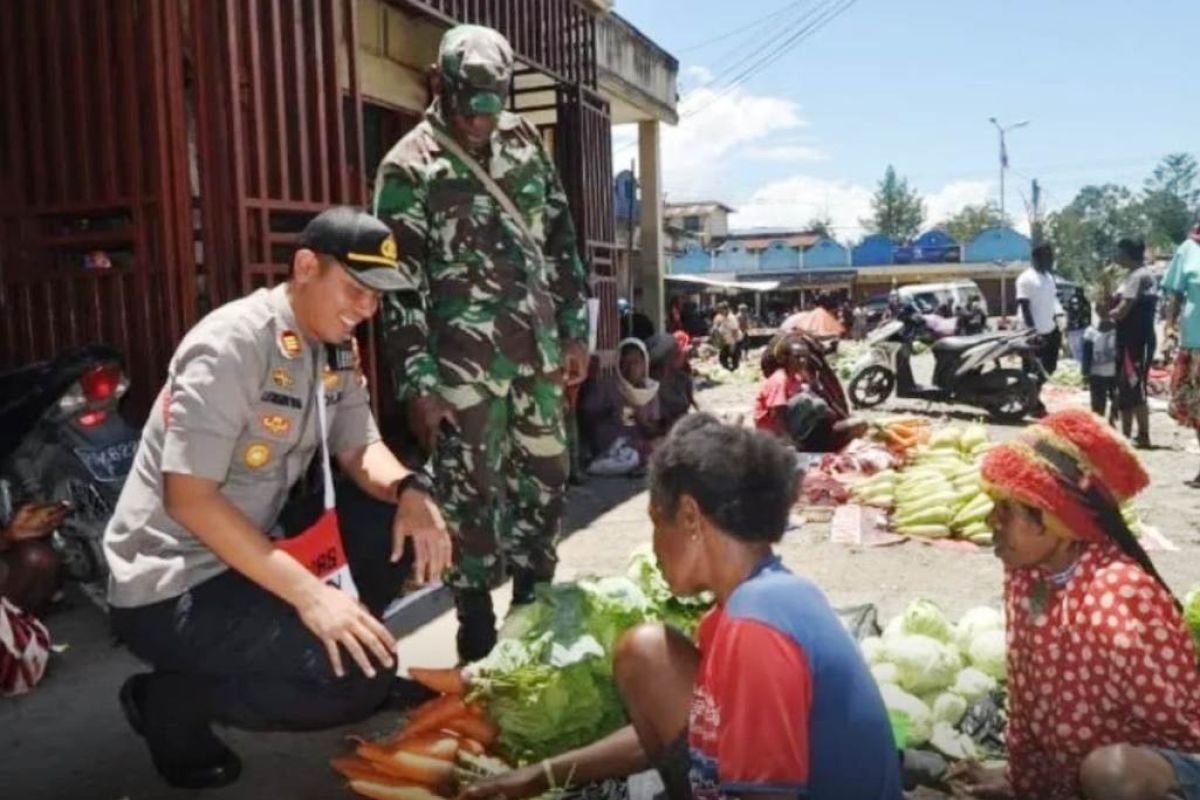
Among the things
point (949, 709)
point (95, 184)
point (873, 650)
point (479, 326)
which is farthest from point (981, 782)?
point (95, 184)

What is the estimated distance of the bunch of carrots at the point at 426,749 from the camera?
2635 millimetres

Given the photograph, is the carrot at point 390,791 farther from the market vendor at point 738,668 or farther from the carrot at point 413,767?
the market vendor at point 738,668

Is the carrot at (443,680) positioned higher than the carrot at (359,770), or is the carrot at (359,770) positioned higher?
the carrot at (443,680)

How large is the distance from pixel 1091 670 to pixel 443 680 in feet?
5.47

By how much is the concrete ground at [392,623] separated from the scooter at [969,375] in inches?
145

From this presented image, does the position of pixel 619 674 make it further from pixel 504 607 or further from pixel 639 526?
pixel 639 526

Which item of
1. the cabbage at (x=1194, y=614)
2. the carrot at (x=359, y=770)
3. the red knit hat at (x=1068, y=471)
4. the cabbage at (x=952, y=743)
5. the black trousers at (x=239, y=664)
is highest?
the red knit hat at (x=1068, y=471)

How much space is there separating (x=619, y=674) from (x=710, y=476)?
56cm

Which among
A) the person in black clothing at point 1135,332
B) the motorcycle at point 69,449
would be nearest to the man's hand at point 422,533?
the motorcycle at point 69,449

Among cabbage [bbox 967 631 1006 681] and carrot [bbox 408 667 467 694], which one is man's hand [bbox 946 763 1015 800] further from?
carrot [bbox 408 667 467 694]

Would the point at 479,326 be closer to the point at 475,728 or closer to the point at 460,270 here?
the point at 460,270

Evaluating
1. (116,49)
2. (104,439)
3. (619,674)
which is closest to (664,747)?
(619,674)

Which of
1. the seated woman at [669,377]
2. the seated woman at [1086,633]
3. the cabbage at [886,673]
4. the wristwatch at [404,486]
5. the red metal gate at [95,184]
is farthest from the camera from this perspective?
the seated woman at [669,377]

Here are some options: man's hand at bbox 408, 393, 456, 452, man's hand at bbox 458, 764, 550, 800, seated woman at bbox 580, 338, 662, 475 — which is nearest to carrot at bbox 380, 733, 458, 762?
man's hand at bbox 458, 764, 550, 800
